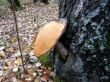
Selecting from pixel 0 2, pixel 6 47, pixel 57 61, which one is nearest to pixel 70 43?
pixel 57 61

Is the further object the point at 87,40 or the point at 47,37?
the point at 87,40

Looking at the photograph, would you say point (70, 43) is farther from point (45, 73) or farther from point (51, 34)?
point (45, 73)

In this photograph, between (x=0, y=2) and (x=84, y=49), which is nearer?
(x=84, y=49)
